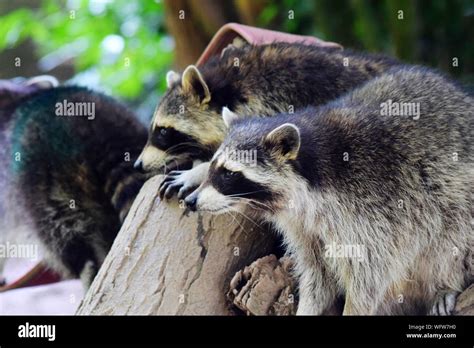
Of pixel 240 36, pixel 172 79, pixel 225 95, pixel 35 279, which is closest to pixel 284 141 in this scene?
pixel 225 95

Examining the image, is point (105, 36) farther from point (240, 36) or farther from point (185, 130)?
point (185, 130)

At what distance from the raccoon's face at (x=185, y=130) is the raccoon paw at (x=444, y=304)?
120cm

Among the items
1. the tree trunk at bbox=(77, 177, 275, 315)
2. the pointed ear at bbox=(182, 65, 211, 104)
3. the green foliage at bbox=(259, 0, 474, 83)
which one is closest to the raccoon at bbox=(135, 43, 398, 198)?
the pointed ear at bbox=(182, 65, 211, 104)

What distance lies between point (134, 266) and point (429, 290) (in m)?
1.24

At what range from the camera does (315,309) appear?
3.39 metres

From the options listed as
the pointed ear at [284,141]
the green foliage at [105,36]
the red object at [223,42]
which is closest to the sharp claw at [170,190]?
the pointed ear at [284,141]

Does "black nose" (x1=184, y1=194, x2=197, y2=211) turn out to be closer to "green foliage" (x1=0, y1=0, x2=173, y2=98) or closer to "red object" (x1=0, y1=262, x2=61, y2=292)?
"red object" (x1=0, y1=262, x2=61, y2=292)

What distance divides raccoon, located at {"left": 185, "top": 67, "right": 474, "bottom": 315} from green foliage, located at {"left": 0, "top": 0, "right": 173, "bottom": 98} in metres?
3.04

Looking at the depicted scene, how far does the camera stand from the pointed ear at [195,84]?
12.2ft

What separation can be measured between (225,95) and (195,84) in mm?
151

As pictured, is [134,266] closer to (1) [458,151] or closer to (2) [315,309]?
(2) [315,309]

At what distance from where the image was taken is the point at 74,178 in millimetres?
4250

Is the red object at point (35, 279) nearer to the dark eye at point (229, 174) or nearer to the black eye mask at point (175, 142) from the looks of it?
the black eye mask at point (175, 142)

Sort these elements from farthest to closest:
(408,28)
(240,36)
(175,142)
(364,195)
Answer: (408,28)
(240,36)
(175,142)
(364,195)
